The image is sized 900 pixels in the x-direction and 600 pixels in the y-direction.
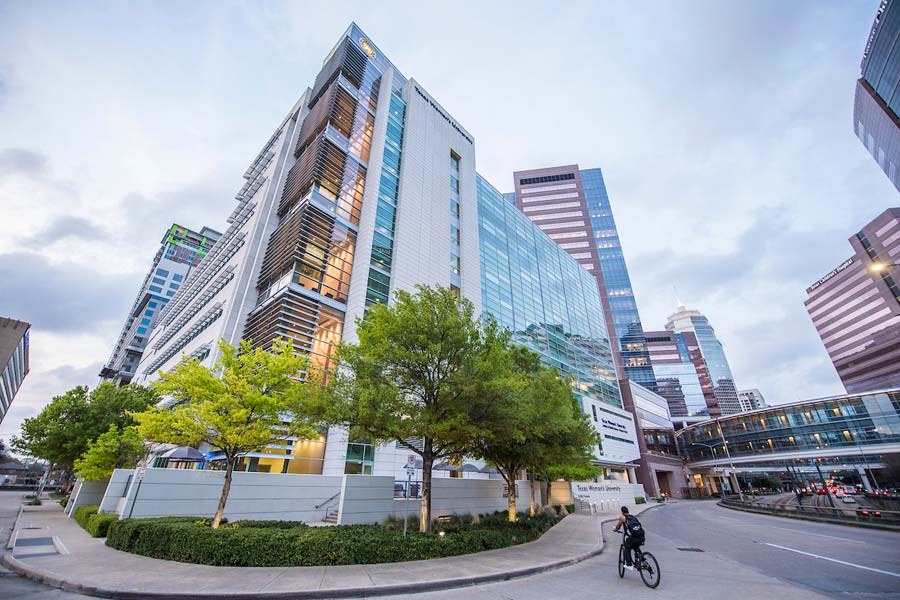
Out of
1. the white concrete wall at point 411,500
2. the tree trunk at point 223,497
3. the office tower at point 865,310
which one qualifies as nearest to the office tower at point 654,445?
the office tower at point 865,310

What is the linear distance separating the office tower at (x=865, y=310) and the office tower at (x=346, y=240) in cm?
7861

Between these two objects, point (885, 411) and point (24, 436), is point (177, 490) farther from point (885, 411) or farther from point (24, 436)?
point (885, 411)

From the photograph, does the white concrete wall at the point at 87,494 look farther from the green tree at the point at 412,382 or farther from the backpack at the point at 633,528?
the backpack at the point at 633,528

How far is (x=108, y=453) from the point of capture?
22188 mm

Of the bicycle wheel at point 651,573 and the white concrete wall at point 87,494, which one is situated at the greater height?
the white concrete wall at point 87,494

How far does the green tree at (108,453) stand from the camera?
21688 millimetres

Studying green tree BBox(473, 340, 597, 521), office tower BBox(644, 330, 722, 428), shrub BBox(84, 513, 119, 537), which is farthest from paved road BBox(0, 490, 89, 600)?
office tower BBox(644, 330, 722, 428)

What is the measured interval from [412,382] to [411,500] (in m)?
7.91

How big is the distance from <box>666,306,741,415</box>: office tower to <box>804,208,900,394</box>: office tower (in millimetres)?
40310

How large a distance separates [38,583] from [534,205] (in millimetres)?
110969

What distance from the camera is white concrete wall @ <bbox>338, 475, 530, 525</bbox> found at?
15.2 meters

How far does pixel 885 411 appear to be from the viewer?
196ft

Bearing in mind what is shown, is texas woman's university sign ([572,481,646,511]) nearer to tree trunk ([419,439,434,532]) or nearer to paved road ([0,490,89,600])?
tree trunk ([419,439,434,532])

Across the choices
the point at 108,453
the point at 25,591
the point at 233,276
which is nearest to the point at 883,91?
the point at 233,276
